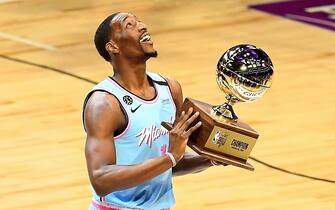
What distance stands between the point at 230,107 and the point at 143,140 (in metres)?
0.42

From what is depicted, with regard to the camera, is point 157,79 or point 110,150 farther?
point 157,79

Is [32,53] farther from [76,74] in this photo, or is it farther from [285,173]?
[285,173]

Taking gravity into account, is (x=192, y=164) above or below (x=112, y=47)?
below

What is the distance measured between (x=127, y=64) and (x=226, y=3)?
8.15m

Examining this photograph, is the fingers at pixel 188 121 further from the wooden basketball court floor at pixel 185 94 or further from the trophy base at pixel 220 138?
the wooden basketball court floor at pixel 185 94

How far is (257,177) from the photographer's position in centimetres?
816

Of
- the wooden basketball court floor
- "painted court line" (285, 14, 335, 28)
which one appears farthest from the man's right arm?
"painted court line" (285, 14, 335, 28)

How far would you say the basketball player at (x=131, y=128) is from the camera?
465cm

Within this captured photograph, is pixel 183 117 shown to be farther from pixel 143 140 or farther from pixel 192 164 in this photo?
pixel 192 164

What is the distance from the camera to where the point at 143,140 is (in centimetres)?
486

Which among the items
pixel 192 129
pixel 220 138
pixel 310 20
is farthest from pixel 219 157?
pixel 310 20

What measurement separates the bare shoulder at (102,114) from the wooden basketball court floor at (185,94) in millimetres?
2867

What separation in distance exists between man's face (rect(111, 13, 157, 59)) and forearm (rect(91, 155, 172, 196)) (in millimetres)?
465

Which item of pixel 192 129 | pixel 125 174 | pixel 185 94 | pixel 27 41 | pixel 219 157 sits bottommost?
pixel 27 41
